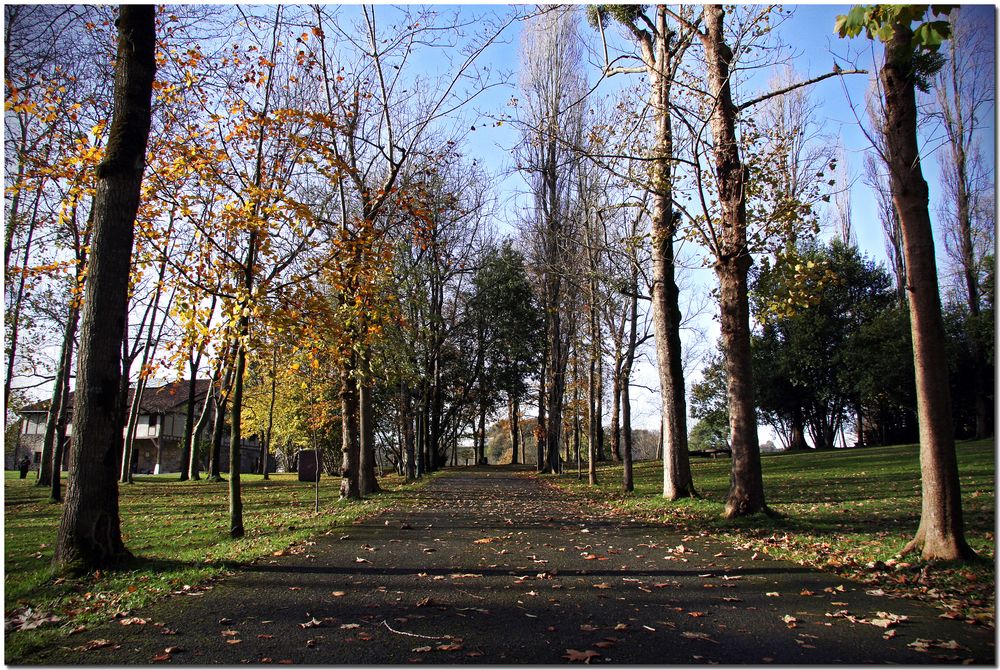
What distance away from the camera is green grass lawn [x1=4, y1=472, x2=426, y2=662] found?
192 inches

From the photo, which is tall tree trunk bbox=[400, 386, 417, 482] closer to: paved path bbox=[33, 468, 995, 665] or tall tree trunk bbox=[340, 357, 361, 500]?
tall tree trunk bbox=[340, 357, 361, 500]

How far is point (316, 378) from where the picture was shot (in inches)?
744

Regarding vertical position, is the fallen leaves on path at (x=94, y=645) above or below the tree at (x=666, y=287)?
below

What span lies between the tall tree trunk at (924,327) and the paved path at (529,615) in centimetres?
122

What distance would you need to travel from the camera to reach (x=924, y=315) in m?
6.10

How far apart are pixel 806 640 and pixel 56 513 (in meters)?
14.6

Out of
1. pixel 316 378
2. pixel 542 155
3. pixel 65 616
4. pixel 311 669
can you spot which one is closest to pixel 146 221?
pixel 65 616

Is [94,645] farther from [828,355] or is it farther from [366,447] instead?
[828,355]

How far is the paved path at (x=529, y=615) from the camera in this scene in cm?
381

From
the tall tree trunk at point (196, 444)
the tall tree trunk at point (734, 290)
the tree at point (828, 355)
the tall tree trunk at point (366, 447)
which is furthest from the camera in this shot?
the tree at point (828, 355)

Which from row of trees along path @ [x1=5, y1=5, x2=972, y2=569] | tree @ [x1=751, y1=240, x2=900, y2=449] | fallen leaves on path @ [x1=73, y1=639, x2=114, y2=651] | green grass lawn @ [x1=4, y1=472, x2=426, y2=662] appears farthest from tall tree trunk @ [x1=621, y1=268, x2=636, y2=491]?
fallen leaves on path @ [x1=73, y1=639, x2=114, y2=651]

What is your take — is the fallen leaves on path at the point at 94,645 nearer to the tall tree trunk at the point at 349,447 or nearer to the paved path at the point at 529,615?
the paved path at the point at 529,615

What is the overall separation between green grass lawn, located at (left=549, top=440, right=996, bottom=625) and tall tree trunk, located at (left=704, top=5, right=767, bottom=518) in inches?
23.2

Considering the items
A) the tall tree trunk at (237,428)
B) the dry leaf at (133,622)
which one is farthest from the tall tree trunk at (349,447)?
the dry leaf at (133,622)
